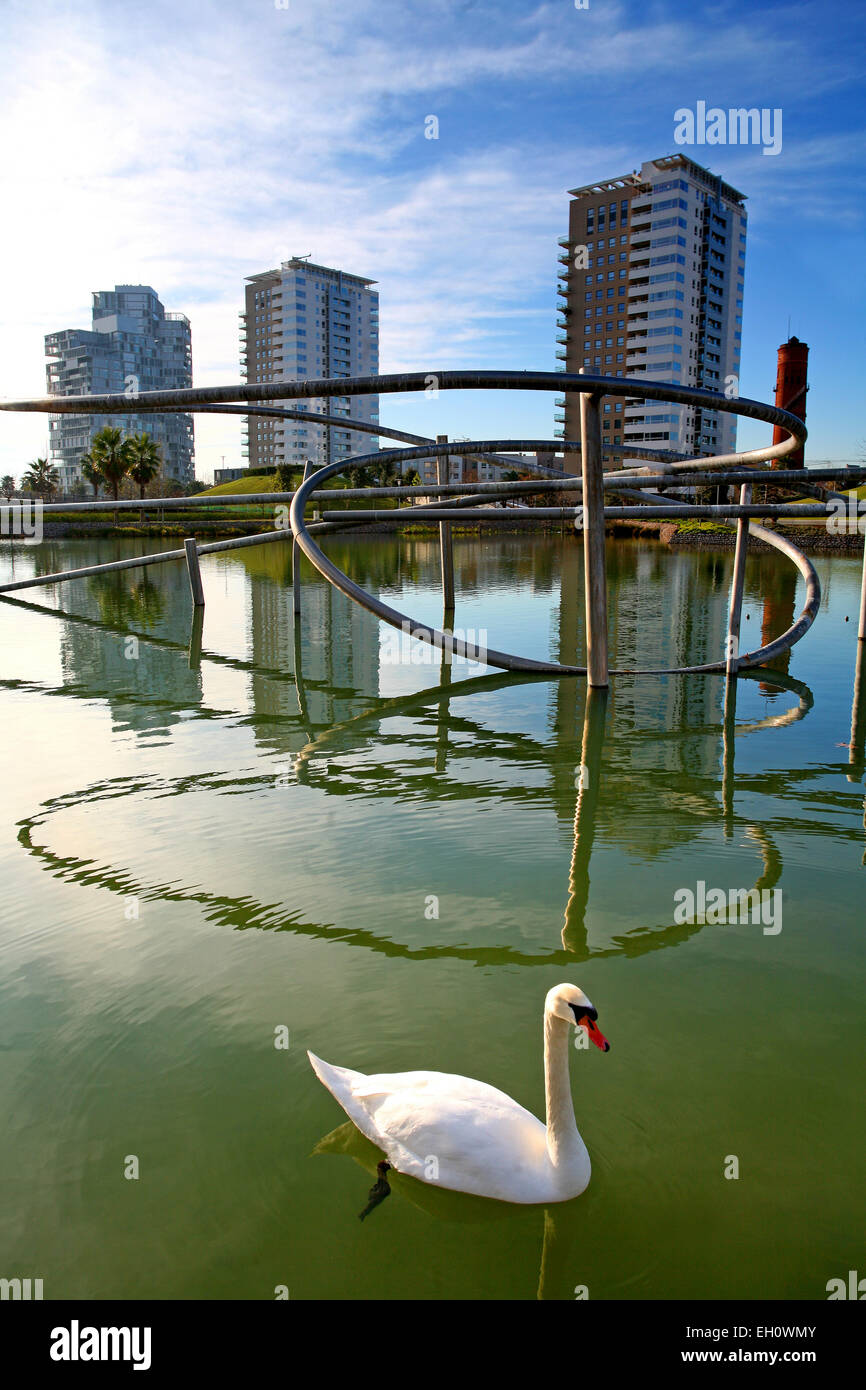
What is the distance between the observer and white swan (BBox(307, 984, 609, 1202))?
3.71 meters

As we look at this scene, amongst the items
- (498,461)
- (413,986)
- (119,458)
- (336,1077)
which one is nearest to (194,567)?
(498,461)

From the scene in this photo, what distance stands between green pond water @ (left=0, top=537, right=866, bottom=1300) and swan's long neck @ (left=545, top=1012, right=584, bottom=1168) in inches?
10.5

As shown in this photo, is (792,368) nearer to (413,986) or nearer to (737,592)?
(737,592)

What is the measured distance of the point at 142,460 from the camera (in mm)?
73250

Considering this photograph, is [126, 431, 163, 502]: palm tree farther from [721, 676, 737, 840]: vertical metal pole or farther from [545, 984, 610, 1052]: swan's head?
[545, 984, 610, 1052]: swan's head

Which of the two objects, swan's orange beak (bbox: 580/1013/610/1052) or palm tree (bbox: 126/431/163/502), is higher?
palm tree (bbox: 126/431/163/502)

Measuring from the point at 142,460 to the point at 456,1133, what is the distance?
76861 mm

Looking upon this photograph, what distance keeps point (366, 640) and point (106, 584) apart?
1849 cm

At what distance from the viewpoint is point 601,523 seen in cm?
1404

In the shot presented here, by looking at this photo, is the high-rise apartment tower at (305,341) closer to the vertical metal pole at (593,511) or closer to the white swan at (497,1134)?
the vertical metal pole at (593,511)

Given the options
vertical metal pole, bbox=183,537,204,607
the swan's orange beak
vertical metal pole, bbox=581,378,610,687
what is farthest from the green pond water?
vertical metal pole, bbox=183,537,204,607
